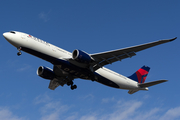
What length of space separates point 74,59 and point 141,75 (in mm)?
15164

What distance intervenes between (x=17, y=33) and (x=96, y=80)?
11392 millimetres

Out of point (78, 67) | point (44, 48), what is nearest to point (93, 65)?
point (78, 67)

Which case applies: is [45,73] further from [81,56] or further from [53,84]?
[81,56]

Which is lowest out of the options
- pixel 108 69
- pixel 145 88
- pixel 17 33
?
pixel 145 88

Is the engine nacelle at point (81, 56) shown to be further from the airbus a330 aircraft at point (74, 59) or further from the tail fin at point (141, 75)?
the tail fin at point (141, 75)

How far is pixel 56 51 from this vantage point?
2741 centimetres

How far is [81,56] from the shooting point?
86.1 ft

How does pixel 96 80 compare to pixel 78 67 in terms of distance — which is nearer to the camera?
pixel 78 67

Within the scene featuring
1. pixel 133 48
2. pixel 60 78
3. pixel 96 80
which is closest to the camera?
pixel 133 48

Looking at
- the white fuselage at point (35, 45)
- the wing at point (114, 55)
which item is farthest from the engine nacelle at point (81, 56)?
the white fuselage at point (35, 45)

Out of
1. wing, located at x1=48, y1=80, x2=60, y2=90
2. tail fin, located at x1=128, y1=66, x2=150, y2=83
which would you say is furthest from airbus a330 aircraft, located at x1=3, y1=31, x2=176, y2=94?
tail fin, located at x1=128, y1=66, x2=150, y2=83

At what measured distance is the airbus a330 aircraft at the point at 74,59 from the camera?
26094 millimetres

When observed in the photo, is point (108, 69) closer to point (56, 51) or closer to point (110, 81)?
point (110, 81)

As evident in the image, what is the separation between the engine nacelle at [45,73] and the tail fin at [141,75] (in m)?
12.2
